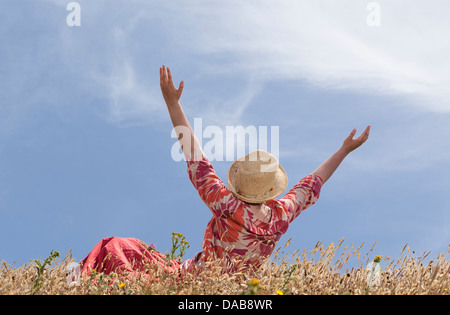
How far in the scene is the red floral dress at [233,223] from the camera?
5281 millimetres

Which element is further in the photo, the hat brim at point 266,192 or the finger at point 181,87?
the finger at point 181,87

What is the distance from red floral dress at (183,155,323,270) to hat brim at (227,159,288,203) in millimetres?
84

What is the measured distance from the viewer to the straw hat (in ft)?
17.4

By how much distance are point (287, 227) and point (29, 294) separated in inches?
106

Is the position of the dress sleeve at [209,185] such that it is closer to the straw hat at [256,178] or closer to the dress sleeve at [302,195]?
the straw hat at [256,178]

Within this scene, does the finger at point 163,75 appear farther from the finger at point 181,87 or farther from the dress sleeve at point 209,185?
the dress sleeve at point 209,185

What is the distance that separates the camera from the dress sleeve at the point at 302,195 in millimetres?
5715

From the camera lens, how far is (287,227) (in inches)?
223

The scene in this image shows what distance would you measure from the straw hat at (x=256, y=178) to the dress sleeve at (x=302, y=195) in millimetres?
265

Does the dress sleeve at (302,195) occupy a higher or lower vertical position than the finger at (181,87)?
lower

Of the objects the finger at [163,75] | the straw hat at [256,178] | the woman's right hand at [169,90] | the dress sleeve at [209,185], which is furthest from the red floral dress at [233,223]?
the finger at [163,75]

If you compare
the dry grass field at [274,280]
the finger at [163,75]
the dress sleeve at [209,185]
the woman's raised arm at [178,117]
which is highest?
the finger at [163,75]

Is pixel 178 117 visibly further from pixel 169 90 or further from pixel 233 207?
pixel 233 207
